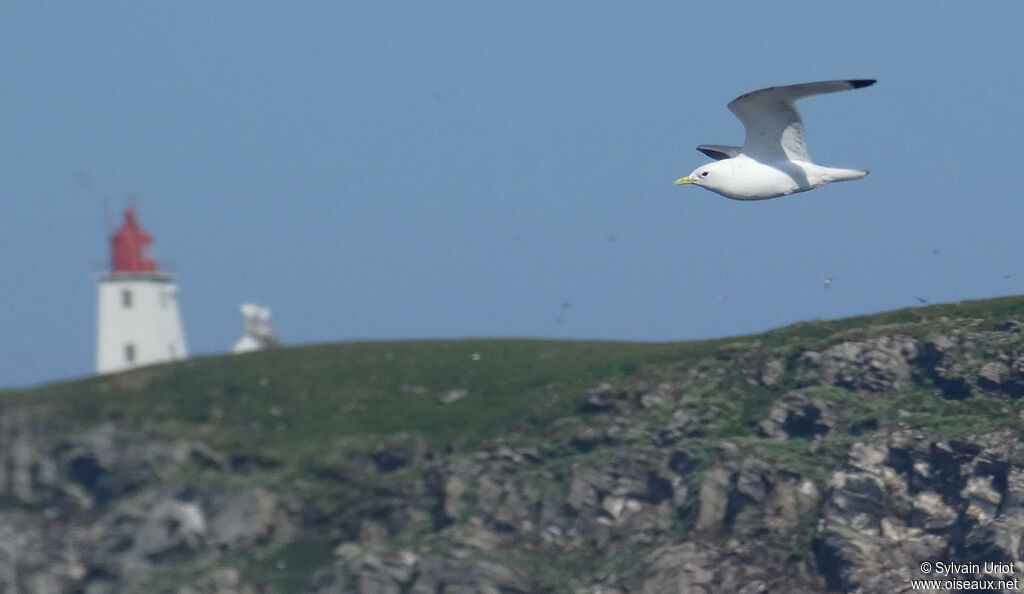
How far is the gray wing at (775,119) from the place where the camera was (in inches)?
978

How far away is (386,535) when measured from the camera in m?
Result: 45.1

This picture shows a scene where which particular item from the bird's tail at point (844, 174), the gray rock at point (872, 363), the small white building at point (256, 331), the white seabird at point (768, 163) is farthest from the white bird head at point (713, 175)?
the small white building at point (256, 331)

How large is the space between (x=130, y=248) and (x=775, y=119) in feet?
165

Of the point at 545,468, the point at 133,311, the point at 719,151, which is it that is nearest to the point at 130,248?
the point at 133,311

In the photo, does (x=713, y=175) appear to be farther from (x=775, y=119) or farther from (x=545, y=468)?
(x=545, y=468)

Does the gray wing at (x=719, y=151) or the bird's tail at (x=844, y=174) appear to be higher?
the gray wing at (x=719, y=151)

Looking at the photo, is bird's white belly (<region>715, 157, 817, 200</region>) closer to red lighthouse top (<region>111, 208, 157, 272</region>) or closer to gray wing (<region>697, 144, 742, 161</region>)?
gray wing (<region>697, 144, 742, 161</region>)

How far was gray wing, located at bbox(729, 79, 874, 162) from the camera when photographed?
24844 mm

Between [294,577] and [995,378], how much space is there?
21.7 m

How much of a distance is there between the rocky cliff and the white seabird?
15681 millimetres

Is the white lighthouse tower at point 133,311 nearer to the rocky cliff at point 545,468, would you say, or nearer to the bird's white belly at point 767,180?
the rocky cliff at point 545,468

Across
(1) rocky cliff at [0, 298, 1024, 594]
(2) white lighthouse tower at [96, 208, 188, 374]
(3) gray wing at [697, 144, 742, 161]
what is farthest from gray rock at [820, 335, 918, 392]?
(2) white lighthouse tower at [96, 208, 188, 374]

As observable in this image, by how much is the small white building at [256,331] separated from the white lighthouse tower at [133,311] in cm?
320

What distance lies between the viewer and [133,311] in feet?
229
